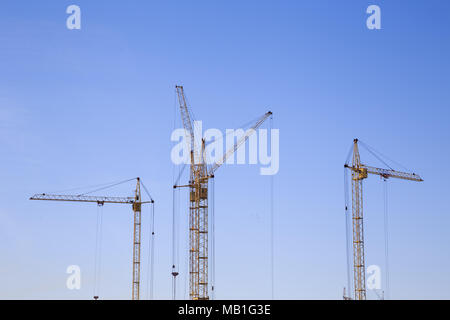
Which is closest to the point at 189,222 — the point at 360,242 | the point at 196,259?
the point at 196,259

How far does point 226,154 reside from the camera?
19862 centimetres
